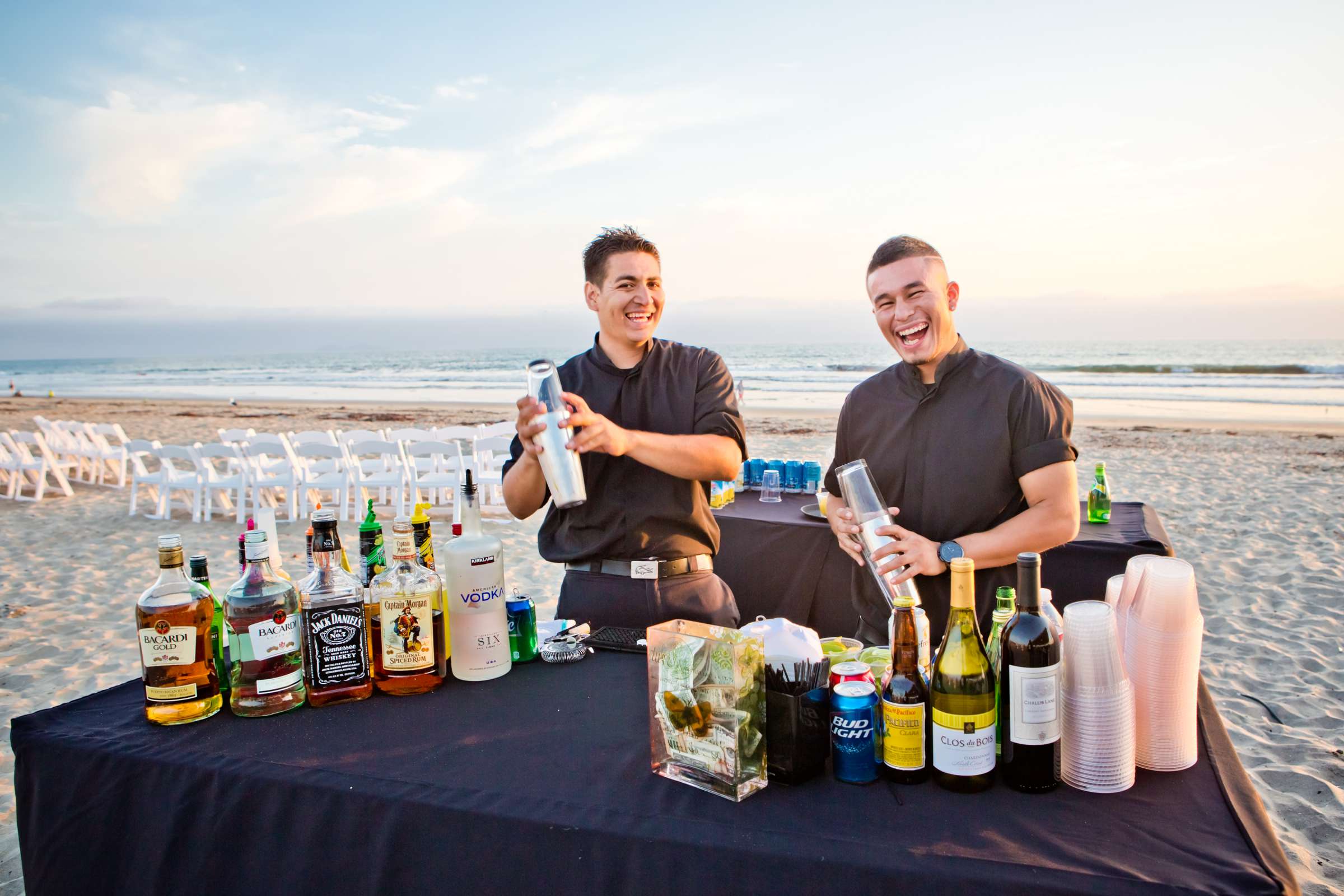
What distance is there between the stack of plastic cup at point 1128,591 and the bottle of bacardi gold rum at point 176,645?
158 cm

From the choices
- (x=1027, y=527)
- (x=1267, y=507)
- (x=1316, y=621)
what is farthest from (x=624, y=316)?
(x=1267, y=507)

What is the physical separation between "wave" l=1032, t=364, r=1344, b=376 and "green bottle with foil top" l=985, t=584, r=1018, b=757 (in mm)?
28475

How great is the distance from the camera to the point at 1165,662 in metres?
1.21

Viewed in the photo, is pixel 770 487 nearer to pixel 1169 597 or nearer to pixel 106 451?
pixel 1169 597

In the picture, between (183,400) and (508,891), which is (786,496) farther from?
(183,400)

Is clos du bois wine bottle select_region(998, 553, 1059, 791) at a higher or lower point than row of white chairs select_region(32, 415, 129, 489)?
higher

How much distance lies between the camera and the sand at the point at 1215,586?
3.01 m

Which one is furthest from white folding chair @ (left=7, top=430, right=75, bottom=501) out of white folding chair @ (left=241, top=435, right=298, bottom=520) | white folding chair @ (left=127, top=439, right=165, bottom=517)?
white folding chair @ (left=241, top=435, right=298, bottom=520)

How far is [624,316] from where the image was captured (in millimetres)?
2215

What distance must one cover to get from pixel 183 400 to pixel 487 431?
71.0ft

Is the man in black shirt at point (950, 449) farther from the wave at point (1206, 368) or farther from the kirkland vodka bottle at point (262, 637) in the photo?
the wave at point (1206, 368)

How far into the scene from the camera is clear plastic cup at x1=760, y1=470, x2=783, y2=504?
4.33 meters

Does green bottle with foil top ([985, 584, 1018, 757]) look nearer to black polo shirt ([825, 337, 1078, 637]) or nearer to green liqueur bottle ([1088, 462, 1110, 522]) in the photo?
black polo shirt ([825, 337, 1078, 637])

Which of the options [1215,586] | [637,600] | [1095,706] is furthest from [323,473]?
[1095,706]
